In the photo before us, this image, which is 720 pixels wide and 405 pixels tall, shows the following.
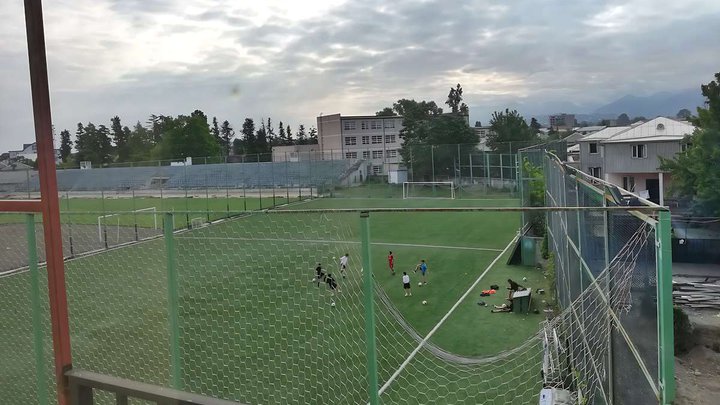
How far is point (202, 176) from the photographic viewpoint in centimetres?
3338

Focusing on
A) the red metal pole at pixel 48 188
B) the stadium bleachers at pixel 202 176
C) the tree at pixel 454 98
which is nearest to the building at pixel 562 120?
the tree at pixel 454 98

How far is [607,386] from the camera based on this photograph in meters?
3.95

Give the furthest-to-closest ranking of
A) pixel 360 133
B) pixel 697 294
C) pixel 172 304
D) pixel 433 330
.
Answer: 1. pixel 360 133
2. pixel 697 294
3. pixel 433 330
4. pixel 172 304

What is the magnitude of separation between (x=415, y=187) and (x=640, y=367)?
3253 centimetres

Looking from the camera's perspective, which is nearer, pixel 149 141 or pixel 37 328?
pixel 37 328

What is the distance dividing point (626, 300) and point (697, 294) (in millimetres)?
11480

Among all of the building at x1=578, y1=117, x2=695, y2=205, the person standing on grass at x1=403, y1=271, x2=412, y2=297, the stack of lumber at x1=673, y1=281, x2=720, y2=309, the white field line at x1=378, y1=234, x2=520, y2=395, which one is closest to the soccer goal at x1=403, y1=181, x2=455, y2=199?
the building at x1=578, y1=117, x2=695, y2=205

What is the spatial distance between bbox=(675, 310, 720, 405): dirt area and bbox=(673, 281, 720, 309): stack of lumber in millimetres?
375

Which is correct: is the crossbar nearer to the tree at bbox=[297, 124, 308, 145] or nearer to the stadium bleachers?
the stadium bleachers

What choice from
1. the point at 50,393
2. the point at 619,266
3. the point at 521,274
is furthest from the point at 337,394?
the point at 521,274

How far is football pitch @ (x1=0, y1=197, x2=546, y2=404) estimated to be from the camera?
253 inches

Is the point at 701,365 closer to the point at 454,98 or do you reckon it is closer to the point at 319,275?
the point at 319,275

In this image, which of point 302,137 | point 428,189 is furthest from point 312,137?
point 428,189

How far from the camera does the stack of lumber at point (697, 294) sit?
12492 millimetres
